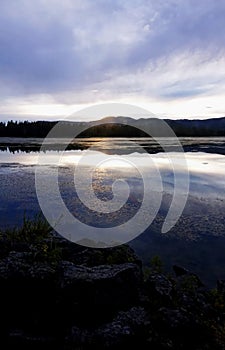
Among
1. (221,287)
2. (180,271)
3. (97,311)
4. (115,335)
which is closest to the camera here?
(115,335)

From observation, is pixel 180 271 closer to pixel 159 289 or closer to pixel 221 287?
pixel 221 287

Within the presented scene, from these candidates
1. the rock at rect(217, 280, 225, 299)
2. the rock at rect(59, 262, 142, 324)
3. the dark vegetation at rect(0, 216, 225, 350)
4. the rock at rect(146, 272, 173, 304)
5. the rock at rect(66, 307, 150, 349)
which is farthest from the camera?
the rock at rect(217, 280, 225, 299)

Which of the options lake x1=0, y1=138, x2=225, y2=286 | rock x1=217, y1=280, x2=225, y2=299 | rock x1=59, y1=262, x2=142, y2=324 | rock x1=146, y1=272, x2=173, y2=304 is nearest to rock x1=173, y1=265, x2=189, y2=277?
lake x1=0, y1=138, x2=225, y2=286

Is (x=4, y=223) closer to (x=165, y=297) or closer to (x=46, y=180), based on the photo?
(x=165, y=297)

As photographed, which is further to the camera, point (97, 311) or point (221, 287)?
point (221, 287)

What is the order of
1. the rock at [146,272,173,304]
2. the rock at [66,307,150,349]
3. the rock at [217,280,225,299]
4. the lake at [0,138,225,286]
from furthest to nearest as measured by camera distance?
the lake at [0,138,225,286], the rock at [217,280,225,299], the rock at [146,272,173,304], the rock at [66,307,150,349]

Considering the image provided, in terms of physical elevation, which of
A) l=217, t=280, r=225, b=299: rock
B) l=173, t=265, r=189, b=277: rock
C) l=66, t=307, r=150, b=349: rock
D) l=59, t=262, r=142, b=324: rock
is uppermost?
l=59, t=262, r=142, b=324: rock

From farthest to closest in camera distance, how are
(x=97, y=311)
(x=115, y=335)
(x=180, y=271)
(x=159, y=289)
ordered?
1. (x=180, y=271)
2. (x=159, y=289)
3. (x=97, y=311)
4. (x=115, y=335)

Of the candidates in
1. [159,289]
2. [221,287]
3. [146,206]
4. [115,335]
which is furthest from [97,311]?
[146,206]

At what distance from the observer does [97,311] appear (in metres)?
5.10

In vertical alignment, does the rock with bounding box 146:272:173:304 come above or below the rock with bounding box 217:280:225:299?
above

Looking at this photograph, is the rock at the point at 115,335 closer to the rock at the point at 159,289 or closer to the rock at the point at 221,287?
the rock at the point at 159,289

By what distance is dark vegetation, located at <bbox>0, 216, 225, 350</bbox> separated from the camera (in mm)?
4742

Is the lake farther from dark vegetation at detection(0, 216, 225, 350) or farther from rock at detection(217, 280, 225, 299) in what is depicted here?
dark vegetation at detection(0, 216, 225, 350)
